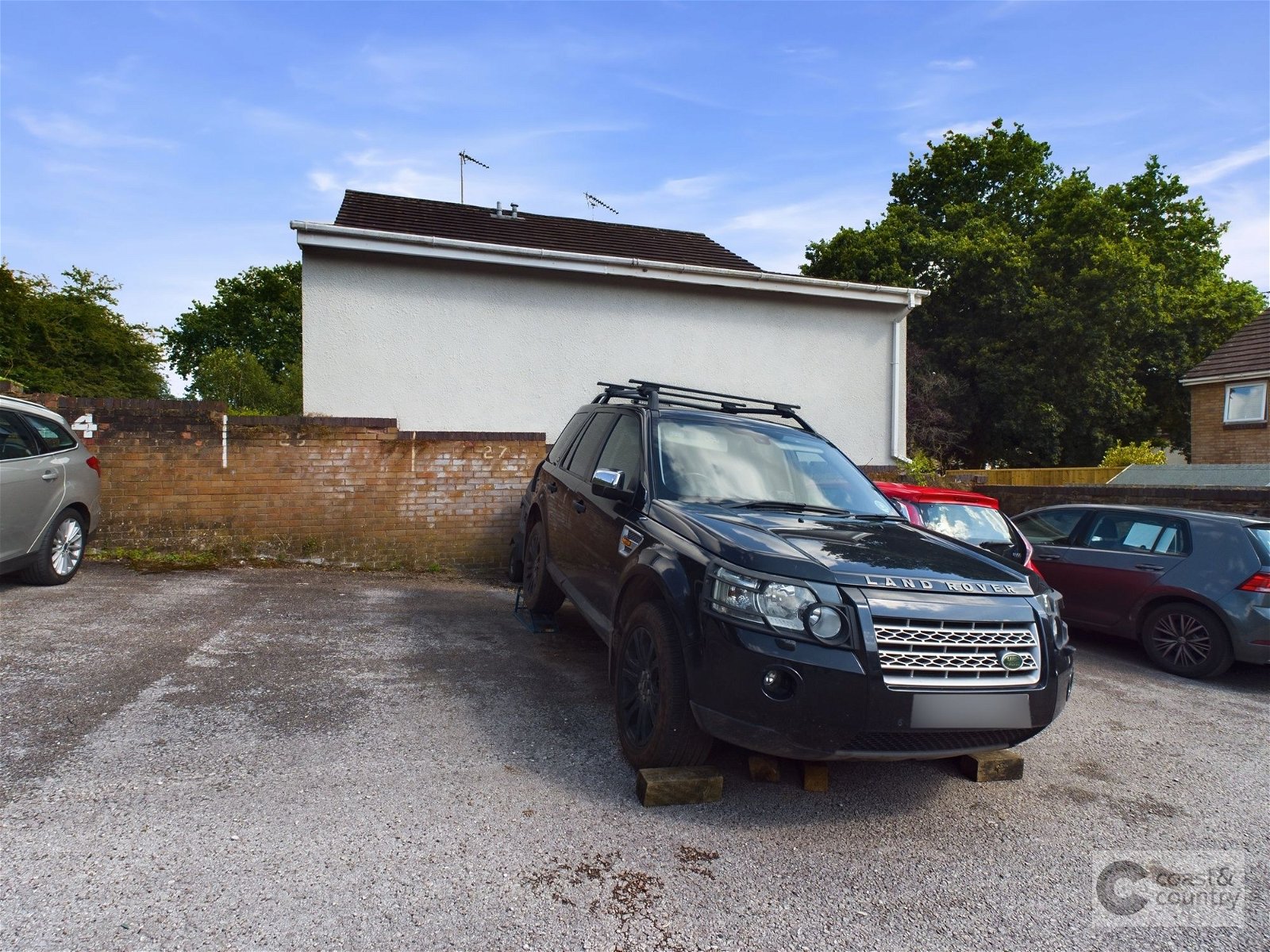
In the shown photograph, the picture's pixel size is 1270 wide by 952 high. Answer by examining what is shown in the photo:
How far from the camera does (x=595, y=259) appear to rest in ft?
36.0

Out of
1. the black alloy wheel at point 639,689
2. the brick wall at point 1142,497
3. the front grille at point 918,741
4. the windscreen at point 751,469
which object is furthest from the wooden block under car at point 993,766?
the brick wall at point 1142,497

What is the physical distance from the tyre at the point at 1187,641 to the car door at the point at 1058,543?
699mm

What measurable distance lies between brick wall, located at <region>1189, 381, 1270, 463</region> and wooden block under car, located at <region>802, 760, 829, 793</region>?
24597mm

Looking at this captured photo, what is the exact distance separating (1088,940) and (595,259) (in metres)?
9.57

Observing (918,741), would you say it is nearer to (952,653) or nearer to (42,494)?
(952,653)

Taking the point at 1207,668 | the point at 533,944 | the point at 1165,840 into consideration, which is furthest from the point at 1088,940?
the point at 1207,668

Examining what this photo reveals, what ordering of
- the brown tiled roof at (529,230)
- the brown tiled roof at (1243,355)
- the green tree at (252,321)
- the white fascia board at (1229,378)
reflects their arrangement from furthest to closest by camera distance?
1. the green tree at (252,321)
2. the brown tiled roof at (1243,355)
3. the white fascia board at (1229,378)
4. the brown tiled roof at (529,230)

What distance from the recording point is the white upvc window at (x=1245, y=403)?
22.8 m

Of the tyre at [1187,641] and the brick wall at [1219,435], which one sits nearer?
the tyre at [1187,641]

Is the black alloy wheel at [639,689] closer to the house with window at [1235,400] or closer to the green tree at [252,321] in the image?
the house with window at [1235,400]

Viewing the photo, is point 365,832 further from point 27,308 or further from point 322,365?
point 27,308

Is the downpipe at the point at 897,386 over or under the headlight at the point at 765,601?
over

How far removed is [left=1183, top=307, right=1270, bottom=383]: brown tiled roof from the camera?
2298 cm

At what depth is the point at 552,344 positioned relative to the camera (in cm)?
1118
